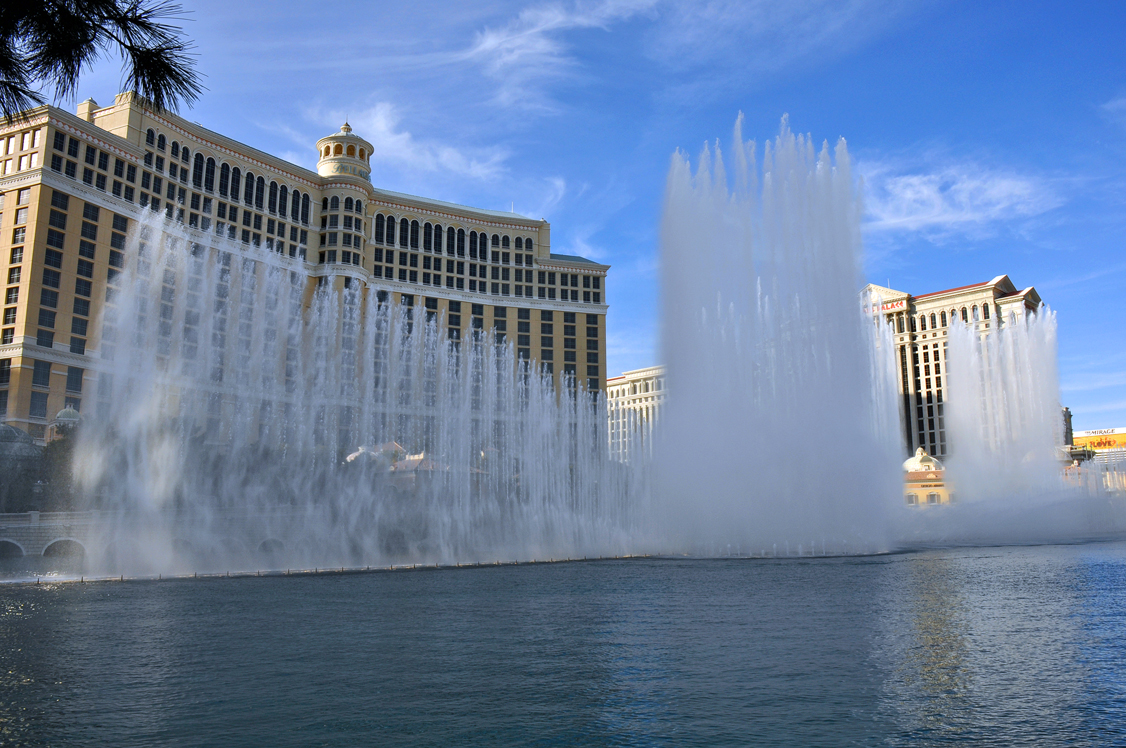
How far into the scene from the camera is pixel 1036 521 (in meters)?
53.5

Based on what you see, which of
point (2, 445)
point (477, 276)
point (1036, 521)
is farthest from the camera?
point (477, 276)

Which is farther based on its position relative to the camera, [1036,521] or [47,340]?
[47,340]

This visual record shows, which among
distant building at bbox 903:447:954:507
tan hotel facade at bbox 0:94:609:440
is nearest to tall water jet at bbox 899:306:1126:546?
distant building at bbox 903:447:954:507

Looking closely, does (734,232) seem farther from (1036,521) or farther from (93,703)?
(1036,521)

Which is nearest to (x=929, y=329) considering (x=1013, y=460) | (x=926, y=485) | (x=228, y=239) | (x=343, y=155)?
(x=926, y=485)

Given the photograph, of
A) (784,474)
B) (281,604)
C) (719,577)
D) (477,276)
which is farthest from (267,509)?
(477,276)

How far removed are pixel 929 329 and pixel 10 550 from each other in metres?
110

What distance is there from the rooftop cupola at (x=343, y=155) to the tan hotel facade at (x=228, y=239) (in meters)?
0.15

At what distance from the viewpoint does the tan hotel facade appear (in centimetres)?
6266

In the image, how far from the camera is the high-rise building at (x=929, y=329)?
109375 millimetres

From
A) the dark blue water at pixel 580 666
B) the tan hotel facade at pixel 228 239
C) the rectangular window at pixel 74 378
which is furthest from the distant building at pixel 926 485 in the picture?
the rectangular window at pixel 74 378

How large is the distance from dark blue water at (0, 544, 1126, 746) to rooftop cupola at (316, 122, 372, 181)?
7086cm

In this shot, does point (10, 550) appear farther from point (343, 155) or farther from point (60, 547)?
point (343, 155)

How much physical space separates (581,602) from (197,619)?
812cm
